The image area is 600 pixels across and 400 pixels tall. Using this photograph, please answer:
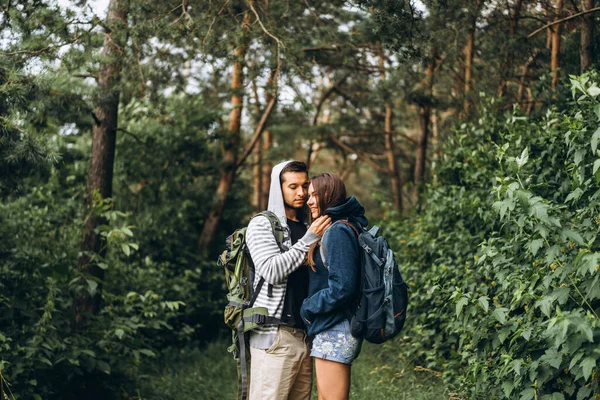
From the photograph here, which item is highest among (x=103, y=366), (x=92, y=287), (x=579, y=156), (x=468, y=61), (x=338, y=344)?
(x=468, y=61)

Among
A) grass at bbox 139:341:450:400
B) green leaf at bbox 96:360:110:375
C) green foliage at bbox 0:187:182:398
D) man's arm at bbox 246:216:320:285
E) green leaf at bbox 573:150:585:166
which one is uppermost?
green leaf at bbox 573:150:585:166

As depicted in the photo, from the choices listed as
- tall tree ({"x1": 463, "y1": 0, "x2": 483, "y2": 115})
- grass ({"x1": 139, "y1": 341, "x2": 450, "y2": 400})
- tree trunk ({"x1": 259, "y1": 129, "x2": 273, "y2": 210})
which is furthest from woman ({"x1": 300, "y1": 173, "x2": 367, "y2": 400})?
tree trunk ({"x1": 259, "y1": 129, "x2": 273, "y2": 210})

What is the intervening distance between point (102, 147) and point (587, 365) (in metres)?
6.85

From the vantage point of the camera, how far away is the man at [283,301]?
13.3ft

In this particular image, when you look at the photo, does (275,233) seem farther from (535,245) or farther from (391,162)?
(391,162)

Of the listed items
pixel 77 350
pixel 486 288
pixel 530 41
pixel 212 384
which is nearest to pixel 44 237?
pixel 77 350

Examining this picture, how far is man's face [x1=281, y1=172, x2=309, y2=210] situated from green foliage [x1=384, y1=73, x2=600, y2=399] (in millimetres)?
1138

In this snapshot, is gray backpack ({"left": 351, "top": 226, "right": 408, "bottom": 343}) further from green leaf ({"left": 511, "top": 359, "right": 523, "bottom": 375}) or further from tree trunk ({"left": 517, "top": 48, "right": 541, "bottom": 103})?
tree trunk ({"left": 517, "top": 48, "right": 541, "bottom": 103})

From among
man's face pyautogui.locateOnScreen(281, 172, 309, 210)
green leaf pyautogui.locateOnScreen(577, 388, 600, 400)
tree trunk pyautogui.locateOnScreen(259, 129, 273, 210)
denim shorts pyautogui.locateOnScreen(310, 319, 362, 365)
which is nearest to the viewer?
green leaf pyautogui.locateOnScreen(577, 388, 600, 400)

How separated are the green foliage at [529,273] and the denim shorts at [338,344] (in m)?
0.71

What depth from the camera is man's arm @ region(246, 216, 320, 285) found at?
→ 13.3 ft

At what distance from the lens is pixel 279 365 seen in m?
4.11

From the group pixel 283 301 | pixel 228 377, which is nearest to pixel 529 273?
pixel 283 301

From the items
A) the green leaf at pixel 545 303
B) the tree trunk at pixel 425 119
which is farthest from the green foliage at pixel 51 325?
the tree trunk at pixel 425 119
